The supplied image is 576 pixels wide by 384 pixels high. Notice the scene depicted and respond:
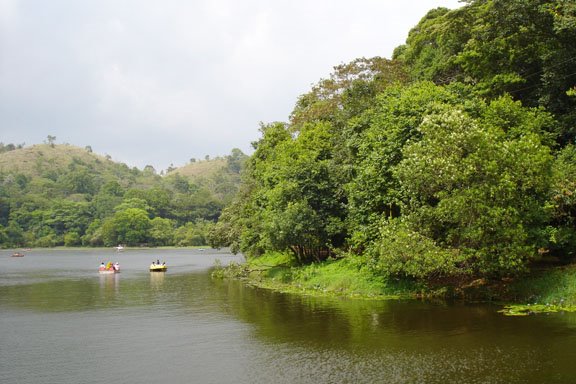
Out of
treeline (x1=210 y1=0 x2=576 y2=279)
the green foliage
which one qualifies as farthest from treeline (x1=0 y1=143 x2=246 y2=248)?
the green foliage

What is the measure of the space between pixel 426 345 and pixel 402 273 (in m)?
12.0

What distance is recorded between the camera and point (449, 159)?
88.2ft

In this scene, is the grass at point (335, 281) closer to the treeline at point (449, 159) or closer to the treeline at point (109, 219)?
the treeline at point (449, 159)

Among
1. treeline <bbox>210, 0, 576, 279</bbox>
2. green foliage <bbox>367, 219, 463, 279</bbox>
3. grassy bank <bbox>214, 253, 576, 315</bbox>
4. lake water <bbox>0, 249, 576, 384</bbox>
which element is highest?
treeline <bbox>210, 0, 576, 279</bbox>

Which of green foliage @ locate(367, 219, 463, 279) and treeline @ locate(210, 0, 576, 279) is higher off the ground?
treeline @ locate(210, 0, 576, 279)

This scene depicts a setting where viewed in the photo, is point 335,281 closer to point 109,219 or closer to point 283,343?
point 283,343

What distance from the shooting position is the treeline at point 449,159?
87.5 feet

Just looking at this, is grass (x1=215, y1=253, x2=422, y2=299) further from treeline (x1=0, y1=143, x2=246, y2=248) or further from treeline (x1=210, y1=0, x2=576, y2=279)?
treeline (x1=0, y1=143, x2=246, y2=248)

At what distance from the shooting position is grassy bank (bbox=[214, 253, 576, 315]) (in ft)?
84.9

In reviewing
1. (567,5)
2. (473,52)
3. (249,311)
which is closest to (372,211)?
(249,311)

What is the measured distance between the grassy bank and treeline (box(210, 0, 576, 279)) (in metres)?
0.96

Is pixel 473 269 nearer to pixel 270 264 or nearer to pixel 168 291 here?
pixel 168 291

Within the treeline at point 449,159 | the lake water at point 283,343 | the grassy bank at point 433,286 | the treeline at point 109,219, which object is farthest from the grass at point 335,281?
the treeline at point 109,219

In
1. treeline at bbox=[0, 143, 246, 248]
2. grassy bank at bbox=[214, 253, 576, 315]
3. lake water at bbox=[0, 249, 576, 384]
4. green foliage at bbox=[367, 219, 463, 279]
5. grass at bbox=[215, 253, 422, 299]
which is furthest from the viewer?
treeline at bbox=[0, 143, 246, 248]
